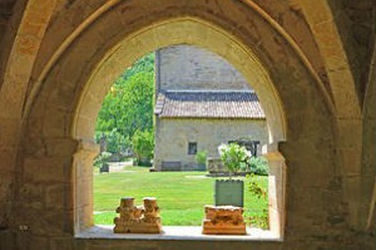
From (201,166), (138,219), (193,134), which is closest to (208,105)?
(193,134)

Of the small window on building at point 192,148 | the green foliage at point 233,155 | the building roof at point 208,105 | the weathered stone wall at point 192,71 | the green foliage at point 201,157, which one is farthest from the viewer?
the weathered stone wall at point 192,71

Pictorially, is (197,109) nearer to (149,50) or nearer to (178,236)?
(149,50)

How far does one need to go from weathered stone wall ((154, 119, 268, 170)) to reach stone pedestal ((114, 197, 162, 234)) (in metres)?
18.1

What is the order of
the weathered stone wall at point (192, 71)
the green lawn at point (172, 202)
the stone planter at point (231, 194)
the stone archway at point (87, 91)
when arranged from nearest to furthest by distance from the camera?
the stone archway at point (87, 91) → the stone planter at point (231, 194) → the green lawn at point (172, 202) → the weathered stone wall at point (192, 71)

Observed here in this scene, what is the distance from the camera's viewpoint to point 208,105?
24156 millimetres

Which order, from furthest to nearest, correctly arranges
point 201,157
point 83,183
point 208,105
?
point 208,105 < point 201,157 < point 83,183

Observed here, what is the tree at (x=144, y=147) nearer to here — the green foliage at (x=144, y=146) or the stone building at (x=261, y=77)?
the green foliage at (x=144, y=146)

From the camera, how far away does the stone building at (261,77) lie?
483 cm

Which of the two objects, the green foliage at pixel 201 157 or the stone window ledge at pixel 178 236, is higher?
the green foliage at pixel 201 157

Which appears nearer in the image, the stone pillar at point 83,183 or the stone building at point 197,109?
the stone pillar at point 83,183

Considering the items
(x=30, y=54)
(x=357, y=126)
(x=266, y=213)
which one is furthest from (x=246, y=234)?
(x=30, y=54)

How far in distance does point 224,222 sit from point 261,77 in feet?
5.10

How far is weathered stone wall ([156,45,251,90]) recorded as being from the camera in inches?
969

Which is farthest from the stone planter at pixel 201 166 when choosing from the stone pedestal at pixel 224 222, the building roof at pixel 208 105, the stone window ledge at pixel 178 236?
the stone pedestal at pixel 224 222
